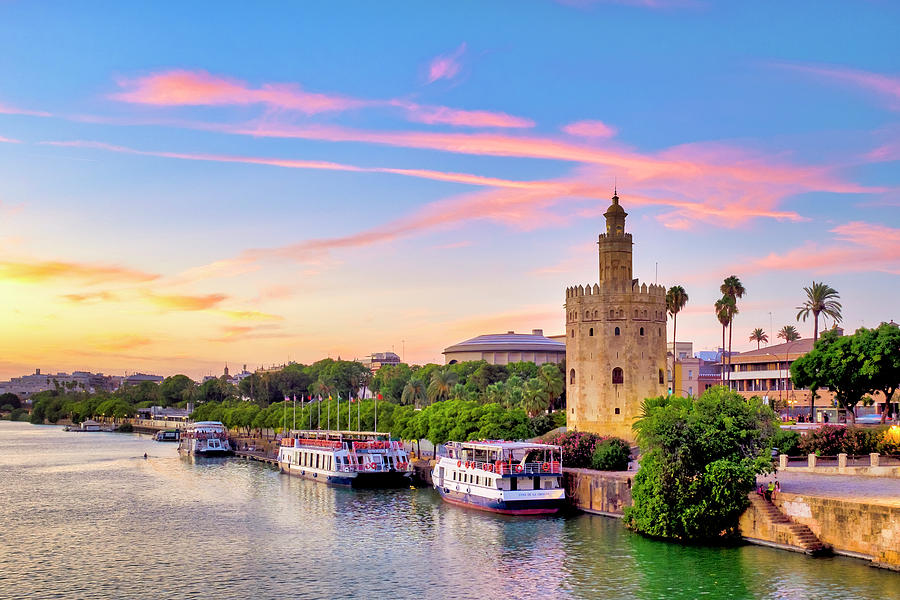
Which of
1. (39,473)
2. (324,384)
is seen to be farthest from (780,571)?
(324,384)

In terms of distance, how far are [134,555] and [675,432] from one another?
2888cm

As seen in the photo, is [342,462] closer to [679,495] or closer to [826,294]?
[679,495]

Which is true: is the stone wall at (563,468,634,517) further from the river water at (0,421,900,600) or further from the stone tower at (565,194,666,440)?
the stone tower at (565,194,666,440)

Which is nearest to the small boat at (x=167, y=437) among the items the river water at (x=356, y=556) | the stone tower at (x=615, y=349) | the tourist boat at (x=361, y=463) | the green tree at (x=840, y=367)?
the tourist boat at (x=361, y=463)

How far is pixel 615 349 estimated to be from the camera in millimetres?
81000

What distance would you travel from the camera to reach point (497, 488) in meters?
60.0

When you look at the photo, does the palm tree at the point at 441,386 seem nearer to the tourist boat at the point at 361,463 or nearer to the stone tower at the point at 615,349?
the tourist boat at the point at 361,463

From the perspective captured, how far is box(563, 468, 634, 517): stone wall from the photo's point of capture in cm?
5578

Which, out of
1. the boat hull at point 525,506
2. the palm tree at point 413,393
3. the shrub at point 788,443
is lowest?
the boat hull at point 525,506

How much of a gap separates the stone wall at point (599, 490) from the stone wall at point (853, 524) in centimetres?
1175

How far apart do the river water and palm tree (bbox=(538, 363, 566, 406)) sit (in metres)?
33.0

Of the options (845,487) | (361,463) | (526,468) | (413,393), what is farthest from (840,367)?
(413,393)

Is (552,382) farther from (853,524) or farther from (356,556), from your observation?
(853,524)

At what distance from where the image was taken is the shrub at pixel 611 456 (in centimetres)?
6241
